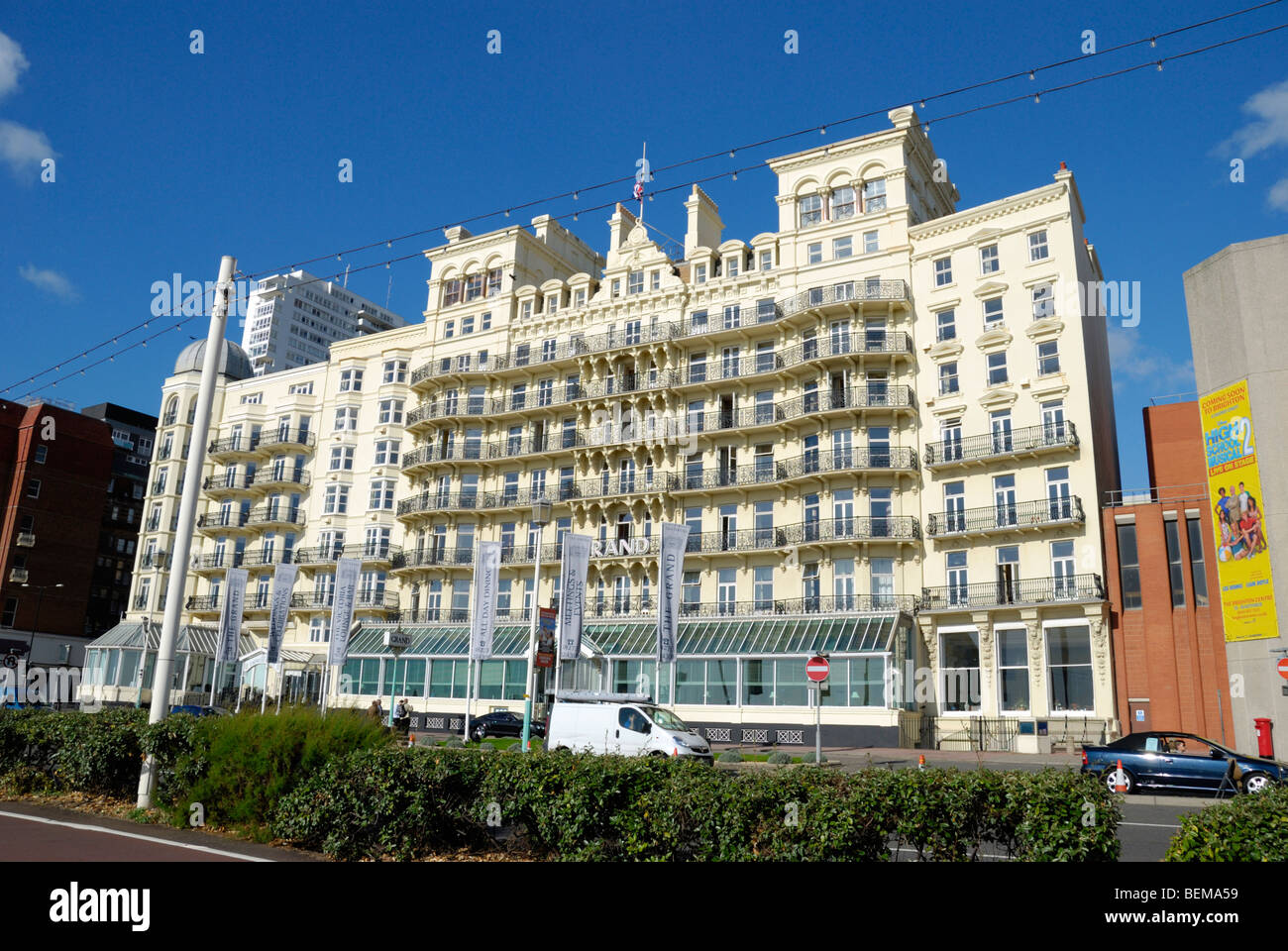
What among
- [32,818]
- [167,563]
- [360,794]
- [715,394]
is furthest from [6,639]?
[360,794]

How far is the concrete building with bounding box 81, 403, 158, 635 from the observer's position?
3127 inches

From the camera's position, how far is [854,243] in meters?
45.2

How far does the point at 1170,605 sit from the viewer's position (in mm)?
34156

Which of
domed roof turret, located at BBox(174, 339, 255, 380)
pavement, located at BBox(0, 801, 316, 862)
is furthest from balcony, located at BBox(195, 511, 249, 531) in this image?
pavement, located at BBox(0, 801, 316, 862)

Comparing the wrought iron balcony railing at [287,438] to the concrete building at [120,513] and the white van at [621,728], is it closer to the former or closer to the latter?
the concrete building at [120,513]

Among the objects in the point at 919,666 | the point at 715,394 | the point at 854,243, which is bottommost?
the point at 919,666

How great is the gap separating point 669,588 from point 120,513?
7392cm

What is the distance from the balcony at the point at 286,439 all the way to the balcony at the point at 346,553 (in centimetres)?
723

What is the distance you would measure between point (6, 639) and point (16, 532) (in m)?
8.44

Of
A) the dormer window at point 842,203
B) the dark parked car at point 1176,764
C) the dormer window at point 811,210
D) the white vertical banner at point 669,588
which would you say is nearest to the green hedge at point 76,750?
the white vertical banner at point 669,588

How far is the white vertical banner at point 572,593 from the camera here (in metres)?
27.9

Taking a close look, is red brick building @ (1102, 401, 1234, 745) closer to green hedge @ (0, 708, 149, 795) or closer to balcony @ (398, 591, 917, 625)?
balcony @ (398, 591, 917, 625)

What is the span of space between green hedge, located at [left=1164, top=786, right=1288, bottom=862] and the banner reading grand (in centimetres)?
2891
